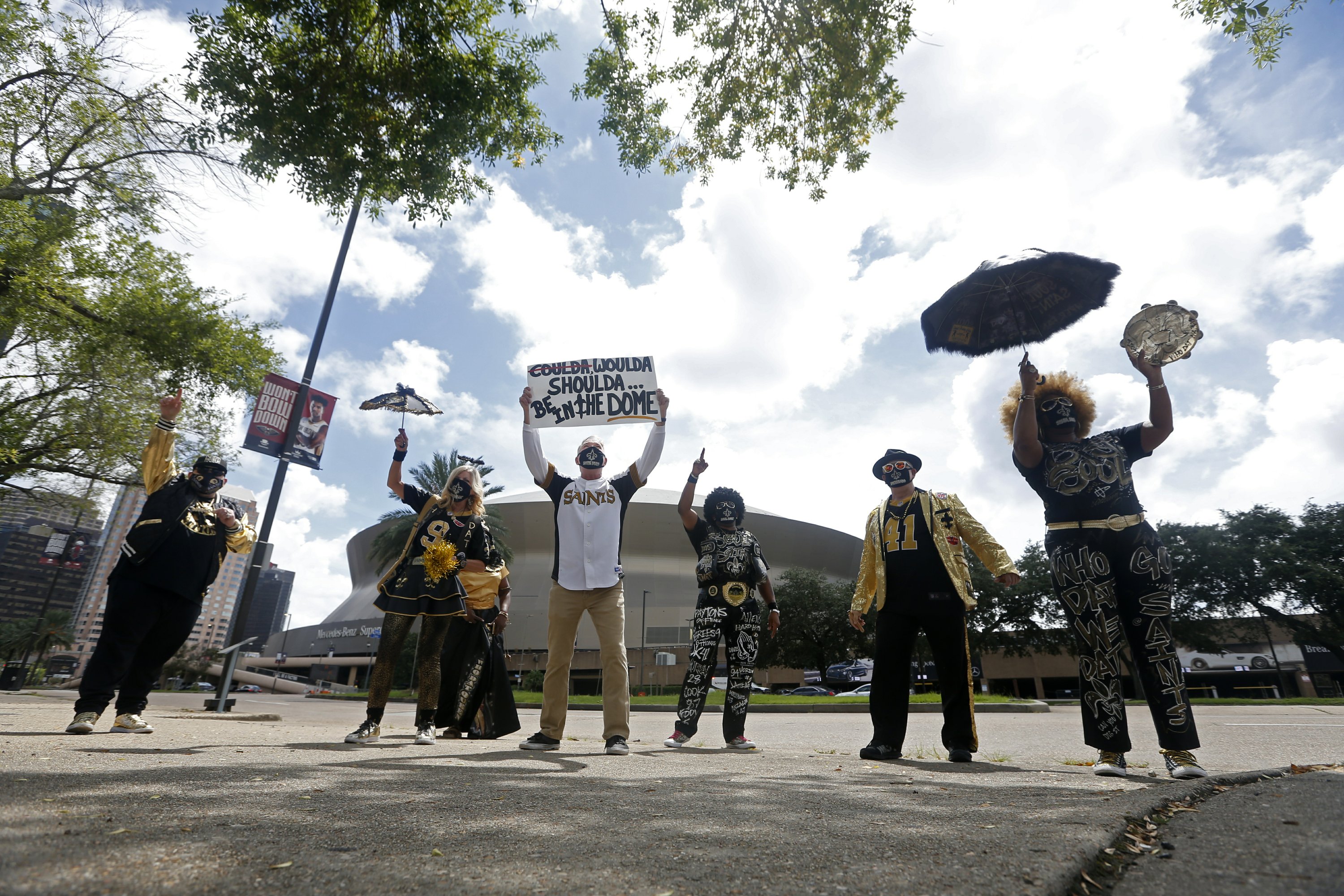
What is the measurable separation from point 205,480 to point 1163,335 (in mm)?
6594

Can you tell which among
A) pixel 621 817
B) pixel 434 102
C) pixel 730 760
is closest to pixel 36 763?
pixel 621 817

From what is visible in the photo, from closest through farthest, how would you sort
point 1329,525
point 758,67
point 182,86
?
1. point 182,86
2. point 758,67
3. point 1329,525

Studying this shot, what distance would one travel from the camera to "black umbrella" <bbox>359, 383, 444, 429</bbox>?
6.49 m

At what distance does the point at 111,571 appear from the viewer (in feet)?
15.7

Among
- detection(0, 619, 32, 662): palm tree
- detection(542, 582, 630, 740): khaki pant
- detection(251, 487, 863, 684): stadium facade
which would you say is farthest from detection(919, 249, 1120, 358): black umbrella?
detection(251, 487, 863, 684): stadium facade

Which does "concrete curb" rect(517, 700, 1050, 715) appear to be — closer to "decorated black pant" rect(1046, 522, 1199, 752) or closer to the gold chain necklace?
the gold chain necklace

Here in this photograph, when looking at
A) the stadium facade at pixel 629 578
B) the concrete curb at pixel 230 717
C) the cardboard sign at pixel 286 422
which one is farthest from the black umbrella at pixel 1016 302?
the stadium facade at pixel 629 578

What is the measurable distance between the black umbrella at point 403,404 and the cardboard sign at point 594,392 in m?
1.17

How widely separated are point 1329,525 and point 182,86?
45049mm

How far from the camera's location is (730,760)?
3969mm

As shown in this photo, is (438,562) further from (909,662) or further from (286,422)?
(286,422)

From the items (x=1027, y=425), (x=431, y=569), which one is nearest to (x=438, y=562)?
(x=431, y=569)

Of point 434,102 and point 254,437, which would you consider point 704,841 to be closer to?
point 434,102

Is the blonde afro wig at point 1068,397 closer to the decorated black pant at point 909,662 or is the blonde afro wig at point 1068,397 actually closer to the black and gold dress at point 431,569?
the decorated black pant at point 909,662
